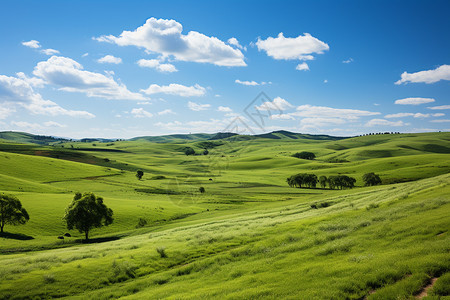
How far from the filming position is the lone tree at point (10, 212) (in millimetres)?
54688

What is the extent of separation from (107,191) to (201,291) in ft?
335

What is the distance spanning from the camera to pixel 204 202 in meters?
95.8

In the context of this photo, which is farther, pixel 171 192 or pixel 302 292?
pixel 171 192

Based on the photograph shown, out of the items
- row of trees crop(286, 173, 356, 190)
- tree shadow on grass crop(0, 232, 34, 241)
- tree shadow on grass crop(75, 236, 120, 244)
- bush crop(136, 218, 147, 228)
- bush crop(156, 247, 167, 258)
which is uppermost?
bush crop(156, 247, 167, 258)

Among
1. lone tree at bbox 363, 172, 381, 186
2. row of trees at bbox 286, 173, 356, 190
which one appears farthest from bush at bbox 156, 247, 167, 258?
lone tree at bbox 363, 172, 381, 186

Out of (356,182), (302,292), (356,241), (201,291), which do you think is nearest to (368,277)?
(302,292)

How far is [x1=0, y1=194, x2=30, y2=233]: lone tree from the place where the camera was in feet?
179

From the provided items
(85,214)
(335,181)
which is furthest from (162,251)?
(335,181)

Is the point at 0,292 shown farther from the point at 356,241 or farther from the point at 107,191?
the point at 107,191

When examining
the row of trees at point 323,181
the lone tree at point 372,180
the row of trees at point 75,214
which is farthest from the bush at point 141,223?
the lone tree at point 372,180

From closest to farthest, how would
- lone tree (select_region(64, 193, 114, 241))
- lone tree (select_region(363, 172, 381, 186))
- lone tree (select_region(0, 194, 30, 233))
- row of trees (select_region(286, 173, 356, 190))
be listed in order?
lone tree (select_region(0, 194, 30, 233)), lone tree (select_region(64, 193, 114, 241)), lone tree (select_region(363, 172, 381, 186)), row of trees (select_region(286, 173, 356, 190))

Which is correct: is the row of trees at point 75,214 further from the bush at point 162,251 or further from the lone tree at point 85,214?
the bush at point 162,251

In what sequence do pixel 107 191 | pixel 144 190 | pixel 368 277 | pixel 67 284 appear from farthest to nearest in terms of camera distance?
pixel 144 190 < pixel 107 191 < pixel 67 284 < pixel 368 277

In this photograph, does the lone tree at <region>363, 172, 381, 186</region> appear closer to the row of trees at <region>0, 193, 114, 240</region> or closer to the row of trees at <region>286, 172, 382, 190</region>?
the row of trees at <region>286, 172, 382, 190</region>
